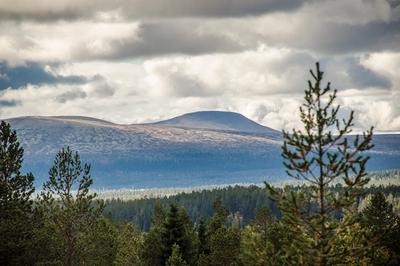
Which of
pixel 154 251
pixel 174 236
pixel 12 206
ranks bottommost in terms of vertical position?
pixel 154 251

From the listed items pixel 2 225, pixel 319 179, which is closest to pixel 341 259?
pixel 319 179

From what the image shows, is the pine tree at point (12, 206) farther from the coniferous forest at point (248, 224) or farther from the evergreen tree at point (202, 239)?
the evergreen tree at point (202, 239)

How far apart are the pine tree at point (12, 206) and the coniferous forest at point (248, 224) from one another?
0.09 metres

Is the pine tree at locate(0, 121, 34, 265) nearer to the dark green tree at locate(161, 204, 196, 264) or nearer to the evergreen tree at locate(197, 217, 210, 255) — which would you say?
the dark green tree at locate(161, 204, 196, 264)

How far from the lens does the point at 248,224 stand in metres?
64.5

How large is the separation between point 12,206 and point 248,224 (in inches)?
913

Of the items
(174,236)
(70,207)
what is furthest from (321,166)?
(174,236)

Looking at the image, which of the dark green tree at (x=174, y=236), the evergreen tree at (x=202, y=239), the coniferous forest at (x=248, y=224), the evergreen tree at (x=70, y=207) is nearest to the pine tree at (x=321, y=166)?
the coniferous forest at (x=248, y=224)

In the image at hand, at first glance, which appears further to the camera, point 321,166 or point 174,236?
point 174,236

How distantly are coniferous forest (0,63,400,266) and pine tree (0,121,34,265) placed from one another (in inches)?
3.4

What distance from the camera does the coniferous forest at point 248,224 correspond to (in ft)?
83.9

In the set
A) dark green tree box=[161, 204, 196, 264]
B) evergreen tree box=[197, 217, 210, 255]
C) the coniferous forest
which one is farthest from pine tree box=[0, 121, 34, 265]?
evergreen tree box=[197, 217, 210, 255]

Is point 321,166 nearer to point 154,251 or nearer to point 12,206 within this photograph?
point 12,206

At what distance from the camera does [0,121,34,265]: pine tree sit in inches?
2035
